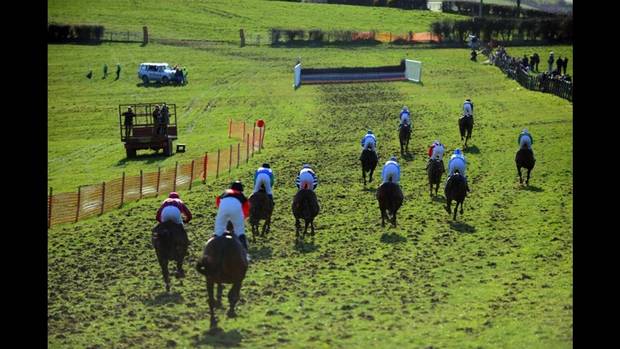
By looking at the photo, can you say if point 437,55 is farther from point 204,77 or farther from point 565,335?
point 565,335

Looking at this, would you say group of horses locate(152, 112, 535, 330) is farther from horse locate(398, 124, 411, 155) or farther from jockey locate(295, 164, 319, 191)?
horse locate(398, 124, 411, 155)

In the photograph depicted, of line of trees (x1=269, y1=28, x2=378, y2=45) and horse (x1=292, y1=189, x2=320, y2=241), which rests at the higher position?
→ line of trees (x1=269, y1=28, x2=378, y2=45)

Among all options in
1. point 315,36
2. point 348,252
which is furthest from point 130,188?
point 315,36

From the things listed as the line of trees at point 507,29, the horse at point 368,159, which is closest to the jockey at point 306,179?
the horse at point 368,159

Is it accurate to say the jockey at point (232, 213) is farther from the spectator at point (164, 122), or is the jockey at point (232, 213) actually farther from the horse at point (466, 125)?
the spectator at point (164, 122)

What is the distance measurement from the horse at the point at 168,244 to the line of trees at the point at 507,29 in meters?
69.5

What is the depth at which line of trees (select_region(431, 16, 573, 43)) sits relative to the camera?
84.2 meters

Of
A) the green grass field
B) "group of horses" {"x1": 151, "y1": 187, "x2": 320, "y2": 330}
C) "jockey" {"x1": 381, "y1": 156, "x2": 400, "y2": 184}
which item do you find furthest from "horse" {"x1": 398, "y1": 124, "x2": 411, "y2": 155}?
"jockey" {"x1": 381, "y1": 156, "x2": 400, "y2": 184}

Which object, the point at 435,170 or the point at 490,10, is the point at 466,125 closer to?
the point at 435,170

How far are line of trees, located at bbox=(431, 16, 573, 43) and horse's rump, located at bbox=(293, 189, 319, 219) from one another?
64495 millimetres

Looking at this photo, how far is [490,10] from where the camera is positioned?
10362 centimetres
